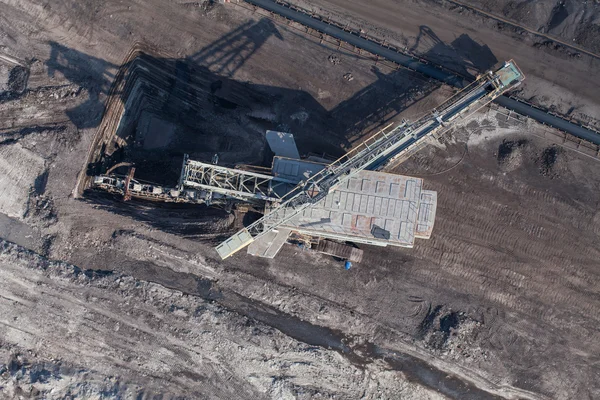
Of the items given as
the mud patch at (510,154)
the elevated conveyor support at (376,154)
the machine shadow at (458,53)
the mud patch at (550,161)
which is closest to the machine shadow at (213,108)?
the machine shadow at (458,53)

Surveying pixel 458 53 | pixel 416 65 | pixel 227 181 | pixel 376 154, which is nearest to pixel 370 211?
pixel 376 154

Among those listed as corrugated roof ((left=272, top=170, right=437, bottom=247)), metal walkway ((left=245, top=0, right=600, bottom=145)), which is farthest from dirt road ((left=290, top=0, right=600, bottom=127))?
corrugated roof ((left=272, top=170, right=437, bottom=247))

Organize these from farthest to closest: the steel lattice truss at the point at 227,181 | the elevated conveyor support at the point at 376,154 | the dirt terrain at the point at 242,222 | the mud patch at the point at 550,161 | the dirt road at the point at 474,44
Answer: the dirt road at the point at 474,44 < the mud patch at the point at 550,161 < the dirt terrain at the point at 242,222 < the steel lattice truss at the point at 227,181 < the elevated conveyor support at the point at 376,154

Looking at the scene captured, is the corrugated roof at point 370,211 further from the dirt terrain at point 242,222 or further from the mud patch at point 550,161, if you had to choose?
the mud patch at point 550,161

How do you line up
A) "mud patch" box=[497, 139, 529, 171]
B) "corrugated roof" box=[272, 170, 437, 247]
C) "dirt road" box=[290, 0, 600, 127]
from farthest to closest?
"dirt road" box=[290, 0, 600, 127] → "mud patch" box=[497, 139, 529, 171] → "corrugated roof" box=[272, 170, 437, 247]

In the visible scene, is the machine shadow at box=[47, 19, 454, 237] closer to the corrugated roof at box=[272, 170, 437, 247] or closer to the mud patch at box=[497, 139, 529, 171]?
the corrugated roof at box=[272, 170, 437, 247]

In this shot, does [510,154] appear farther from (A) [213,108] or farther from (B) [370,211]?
(A) [213,108]

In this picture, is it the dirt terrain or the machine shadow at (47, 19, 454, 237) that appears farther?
the machine shadow at (47, 19, 454, 237)

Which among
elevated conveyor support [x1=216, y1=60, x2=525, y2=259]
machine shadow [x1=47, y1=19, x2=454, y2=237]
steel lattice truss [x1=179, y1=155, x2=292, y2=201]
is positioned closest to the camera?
elevated conveyor support [x1=216, y1=60, x2=525, y2=259]
